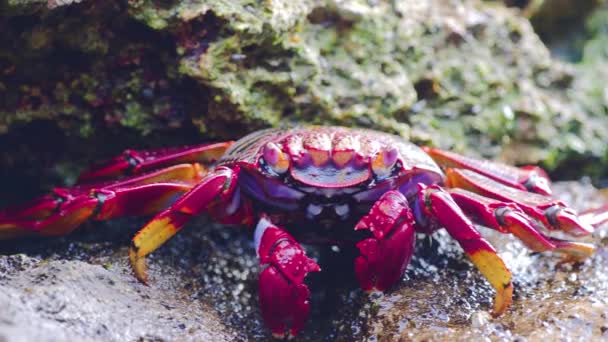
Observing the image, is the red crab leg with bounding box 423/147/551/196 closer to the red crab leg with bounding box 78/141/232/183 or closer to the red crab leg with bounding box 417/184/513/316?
the red crab leg with bounding box 417/184/513/316

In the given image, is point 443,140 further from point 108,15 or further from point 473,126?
point 108,15

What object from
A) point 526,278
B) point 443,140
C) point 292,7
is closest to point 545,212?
point 526,278

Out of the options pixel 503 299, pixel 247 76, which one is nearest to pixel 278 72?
pixel 247 76

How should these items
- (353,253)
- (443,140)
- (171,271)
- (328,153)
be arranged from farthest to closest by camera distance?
(443,140) → (353,253) → (171,271) → (328,153)

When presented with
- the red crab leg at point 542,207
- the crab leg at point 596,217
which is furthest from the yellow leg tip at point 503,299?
the crab leg at point 596,217

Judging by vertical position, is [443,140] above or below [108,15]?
below

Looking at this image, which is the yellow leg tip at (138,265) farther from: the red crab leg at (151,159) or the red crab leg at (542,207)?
the red crab leg at (542,207)

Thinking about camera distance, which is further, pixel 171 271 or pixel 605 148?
pixel 605 148
